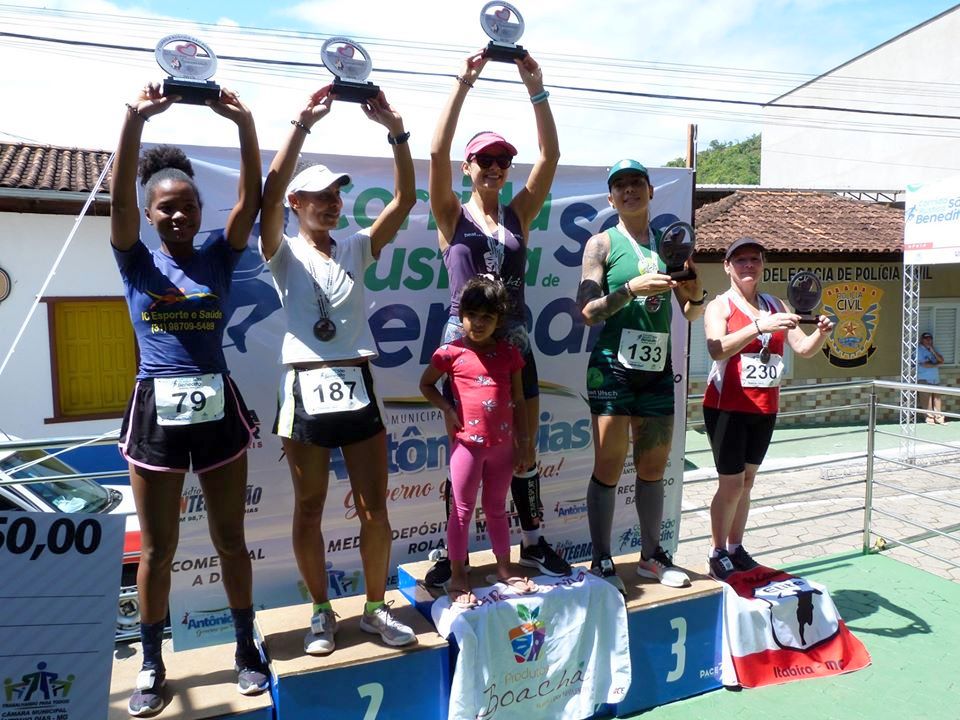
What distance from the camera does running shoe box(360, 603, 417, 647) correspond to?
2557 millimetres

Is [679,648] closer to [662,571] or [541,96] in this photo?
[662,571]

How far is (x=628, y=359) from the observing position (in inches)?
119

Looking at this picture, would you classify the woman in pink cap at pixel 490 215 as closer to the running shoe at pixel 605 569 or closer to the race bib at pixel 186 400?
the running shoe at pixel 605 569

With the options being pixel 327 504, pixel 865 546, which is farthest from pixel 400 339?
pixel 865 546

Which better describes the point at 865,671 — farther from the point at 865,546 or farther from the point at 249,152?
the point at 249,152

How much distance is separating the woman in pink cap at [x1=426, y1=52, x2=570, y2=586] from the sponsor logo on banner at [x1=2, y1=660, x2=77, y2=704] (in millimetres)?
1380

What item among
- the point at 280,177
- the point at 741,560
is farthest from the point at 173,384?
the point at 741,560

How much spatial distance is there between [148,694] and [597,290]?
7.22ft

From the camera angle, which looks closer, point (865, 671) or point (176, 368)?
point (176, 368)

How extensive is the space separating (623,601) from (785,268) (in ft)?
32.1

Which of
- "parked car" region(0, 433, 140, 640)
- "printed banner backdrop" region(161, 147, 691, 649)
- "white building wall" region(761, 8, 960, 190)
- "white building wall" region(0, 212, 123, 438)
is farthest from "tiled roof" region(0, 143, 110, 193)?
"white building wall" region(761, 8, 960, 190)

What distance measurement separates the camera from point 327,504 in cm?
348

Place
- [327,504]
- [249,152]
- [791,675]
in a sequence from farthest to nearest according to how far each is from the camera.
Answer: [327,504]
[791,675]
[249,152]

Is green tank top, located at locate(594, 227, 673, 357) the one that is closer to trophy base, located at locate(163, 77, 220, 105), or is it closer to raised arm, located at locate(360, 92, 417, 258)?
raised arm, located at locate(360, 92, 417, 258)
